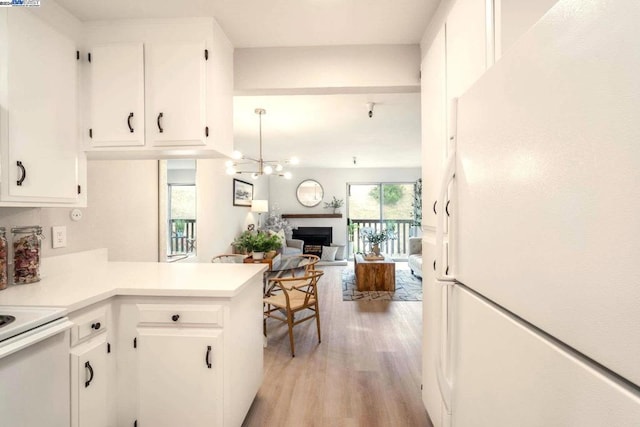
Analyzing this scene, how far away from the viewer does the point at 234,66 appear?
204 centimetres

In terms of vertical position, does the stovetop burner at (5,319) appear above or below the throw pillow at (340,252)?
above

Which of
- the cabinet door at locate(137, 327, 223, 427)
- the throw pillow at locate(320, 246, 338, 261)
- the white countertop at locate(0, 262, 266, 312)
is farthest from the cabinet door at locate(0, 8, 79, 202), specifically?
the throw pillow at locate(320, 246, 338, 261)

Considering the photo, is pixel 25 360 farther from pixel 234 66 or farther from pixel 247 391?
pixel 234 66

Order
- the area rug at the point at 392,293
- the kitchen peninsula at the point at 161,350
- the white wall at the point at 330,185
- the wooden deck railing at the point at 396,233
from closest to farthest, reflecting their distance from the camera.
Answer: the kitchen peninsula at the point at 161,350, the area rug at the point at 392,293, the white wall at the point at 330,185, the wooden deck railing at the point at 396,233

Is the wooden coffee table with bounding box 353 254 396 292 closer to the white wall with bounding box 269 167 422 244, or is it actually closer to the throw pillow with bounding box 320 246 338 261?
the throw pillow with bounding box 320 246 338 261

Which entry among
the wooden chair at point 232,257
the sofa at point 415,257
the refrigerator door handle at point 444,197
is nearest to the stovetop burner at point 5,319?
the refrigerator door handle at point 444,197

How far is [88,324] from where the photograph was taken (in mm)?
1385

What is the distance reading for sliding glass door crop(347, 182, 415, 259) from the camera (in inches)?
304

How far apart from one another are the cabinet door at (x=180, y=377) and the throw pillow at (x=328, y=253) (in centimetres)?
567

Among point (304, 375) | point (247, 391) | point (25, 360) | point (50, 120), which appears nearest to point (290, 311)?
point (304, 375)

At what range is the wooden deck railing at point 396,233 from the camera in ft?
25.6

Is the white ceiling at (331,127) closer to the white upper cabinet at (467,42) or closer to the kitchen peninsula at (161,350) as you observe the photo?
the white upper cabinet at (467,42)

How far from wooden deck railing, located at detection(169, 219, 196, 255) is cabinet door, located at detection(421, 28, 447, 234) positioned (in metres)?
2.80

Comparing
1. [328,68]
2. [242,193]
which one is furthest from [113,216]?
[242,193]
